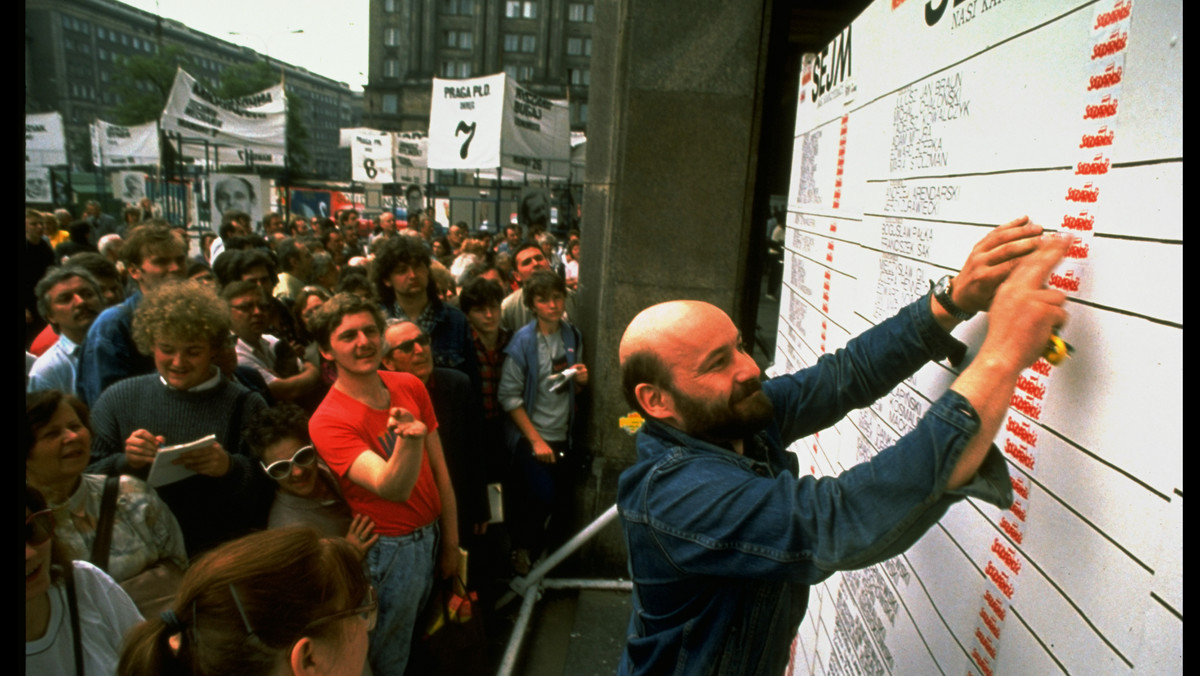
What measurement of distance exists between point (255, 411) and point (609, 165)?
96.2 inches

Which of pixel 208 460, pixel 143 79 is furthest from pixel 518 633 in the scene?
pixel 143 79

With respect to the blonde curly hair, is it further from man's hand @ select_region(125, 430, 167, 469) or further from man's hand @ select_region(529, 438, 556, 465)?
man's hand @ select_region(529, 438, 556, 465)

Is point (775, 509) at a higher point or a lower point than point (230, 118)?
lower

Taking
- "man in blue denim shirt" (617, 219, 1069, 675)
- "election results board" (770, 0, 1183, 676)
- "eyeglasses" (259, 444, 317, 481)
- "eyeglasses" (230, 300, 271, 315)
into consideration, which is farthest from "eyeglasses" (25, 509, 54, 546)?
"eyeglasses" (230, 300, 271, 315)

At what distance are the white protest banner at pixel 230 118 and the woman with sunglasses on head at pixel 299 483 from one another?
436 inches

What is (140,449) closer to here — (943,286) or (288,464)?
(288,464)

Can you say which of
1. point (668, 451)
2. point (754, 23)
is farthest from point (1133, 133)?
point (754, 23)

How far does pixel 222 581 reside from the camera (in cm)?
142

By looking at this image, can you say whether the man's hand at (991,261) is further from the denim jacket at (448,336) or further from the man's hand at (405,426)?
the denim jacket at (448,336)

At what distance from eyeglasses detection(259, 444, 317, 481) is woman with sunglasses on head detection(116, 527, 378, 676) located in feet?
4.39

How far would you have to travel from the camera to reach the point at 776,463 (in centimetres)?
185

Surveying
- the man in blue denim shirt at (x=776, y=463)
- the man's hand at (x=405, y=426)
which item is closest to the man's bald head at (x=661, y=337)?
the man in blue denim shirt at (x=776, y=463)

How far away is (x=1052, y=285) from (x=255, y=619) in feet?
5.32

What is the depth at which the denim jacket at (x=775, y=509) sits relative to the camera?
120 centimetres
